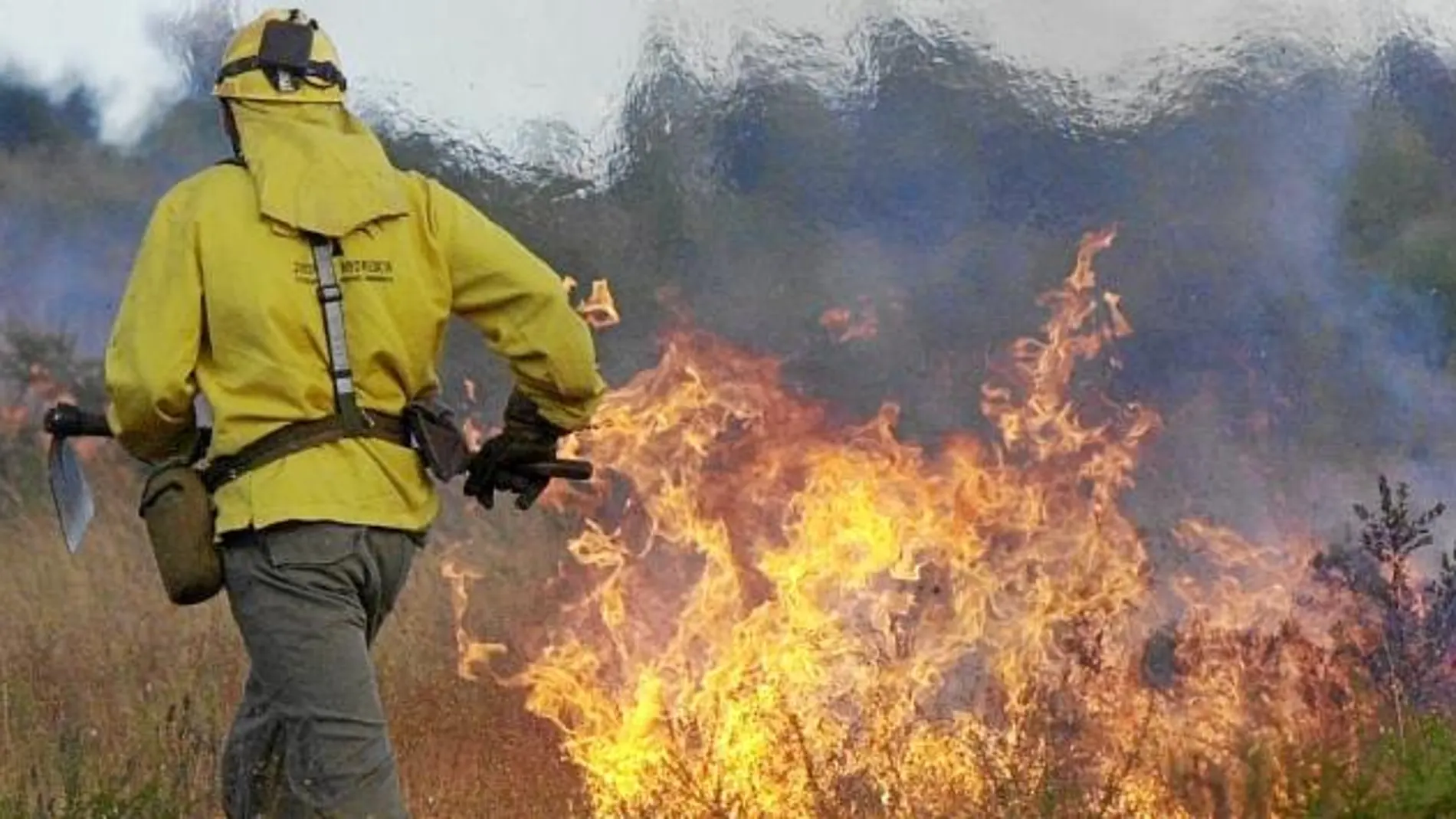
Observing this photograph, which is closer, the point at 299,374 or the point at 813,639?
the point at 299,374

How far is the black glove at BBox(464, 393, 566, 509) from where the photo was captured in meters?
4.25

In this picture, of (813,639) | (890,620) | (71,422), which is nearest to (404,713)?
(813,639)

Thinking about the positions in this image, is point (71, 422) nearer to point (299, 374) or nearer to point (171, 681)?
point (299, 374)

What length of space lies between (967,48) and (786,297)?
1.13 metres

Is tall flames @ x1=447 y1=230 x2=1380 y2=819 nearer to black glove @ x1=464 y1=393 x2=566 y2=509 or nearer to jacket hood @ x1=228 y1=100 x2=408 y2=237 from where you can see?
black glove @ x1=464 y1=393 x2=566 y2=509

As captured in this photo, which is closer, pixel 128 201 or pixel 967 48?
pixel 967 48

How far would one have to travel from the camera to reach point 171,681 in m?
6.52

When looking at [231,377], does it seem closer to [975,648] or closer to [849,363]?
[975,648]

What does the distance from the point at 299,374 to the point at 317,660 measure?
1.69 ft

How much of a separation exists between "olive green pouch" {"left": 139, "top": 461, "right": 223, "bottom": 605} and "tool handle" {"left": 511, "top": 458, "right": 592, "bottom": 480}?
2.16ft

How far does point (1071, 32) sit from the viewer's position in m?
7.81

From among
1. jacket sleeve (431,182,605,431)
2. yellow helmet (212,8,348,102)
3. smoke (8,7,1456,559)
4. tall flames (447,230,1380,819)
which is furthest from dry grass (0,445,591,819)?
yellow helmet (212,8,348,102)

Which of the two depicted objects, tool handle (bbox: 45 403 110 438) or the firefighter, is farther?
tool handle (bbox: 45 403 110 438)

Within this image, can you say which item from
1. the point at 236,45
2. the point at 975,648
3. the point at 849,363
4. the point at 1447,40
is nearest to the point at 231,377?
the point at 236,45
